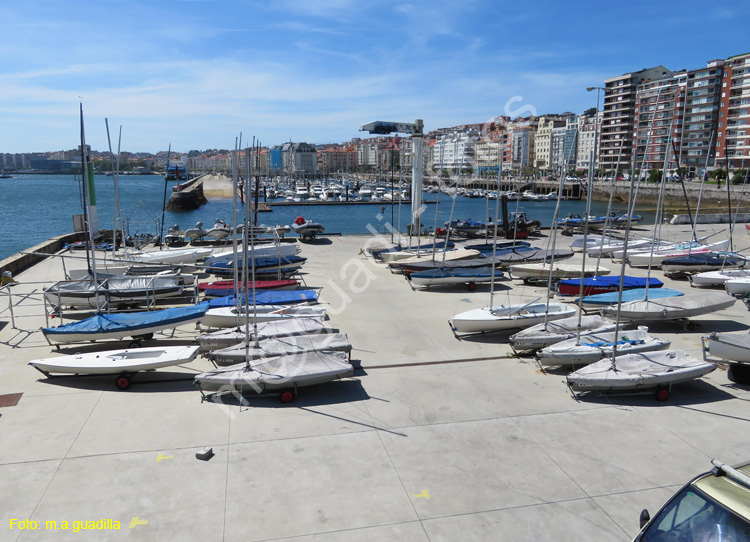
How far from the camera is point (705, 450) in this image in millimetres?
8609

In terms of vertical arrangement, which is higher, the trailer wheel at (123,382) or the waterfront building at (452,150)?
the waterfront building at (452,150)

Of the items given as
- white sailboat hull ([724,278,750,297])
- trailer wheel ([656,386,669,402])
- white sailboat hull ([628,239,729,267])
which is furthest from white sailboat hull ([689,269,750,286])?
trailer wheel ([656,386,669,402])

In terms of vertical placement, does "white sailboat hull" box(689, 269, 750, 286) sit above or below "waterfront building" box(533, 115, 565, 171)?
below

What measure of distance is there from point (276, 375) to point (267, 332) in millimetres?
2666

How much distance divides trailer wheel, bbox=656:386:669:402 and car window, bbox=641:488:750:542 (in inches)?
264

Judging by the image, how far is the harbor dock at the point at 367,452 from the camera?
682cm

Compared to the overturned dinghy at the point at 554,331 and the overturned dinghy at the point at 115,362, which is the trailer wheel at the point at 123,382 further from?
the overturned dinghy at the point at 554,331

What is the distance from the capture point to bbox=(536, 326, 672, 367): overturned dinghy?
11867 millimetres

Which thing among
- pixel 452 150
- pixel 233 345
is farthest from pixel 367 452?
pixel 452 150

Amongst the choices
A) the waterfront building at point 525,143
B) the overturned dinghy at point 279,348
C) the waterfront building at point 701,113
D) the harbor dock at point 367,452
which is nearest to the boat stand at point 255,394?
the harbor dock at point 367,452

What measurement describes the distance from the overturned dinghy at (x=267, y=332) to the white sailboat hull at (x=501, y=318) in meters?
3.67

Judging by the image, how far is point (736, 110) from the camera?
89.8 meters

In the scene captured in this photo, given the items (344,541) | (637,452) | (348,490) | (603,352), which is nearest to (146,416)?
(348,490)

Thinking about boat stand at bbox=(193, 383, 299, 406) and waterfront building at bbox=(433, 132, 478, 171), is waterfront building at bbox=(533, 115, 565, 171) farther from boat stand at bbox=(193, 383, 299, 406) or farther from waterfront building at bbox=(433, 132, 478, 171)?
boat stand at bbox=(193, 383, 299, 406)
